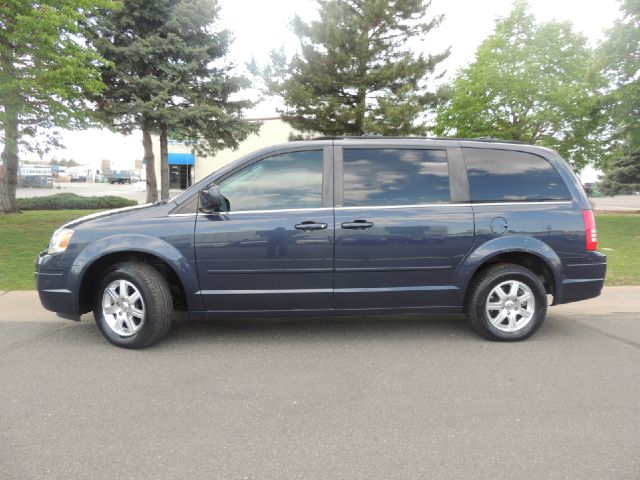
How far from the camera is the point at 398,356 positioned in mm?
3947

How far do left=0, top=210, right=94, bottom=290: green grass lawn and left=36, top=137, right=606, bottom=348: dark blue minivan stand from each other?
314cm

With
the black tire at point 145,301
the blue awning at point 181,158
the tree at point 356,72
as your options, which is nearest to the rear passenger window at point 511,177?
the black tire at point 145,301

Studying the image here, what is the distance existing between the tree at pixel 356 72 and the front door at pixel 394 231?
12133 millimetres

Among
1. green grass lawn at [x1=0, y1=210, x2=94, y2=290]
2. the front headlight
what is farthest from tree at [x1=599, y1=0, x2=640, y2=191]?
green grass lawn at [x1=0, y1=210, x2=94, y2=290]

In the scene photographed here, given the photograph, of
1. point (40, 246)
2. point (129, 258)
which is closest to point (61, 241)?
point (129, 258)

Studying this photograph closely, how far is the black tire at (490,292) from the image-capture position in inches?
168

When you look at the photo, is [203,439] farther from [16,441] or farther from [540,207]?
[540,207]

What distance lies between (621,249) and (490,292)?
7.02 metres

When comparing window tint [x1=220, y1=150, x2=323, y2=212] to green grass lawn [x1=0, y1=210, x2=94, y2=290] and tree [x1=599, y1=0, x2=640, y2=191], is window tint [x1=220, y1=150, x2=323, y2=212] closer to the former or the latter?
green grass lawn [x1=0, y1=210, x2=94, y2=290]

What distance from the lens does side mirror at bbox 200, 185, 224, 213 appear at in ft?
12.8

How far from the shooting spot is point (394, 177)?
4.27 m

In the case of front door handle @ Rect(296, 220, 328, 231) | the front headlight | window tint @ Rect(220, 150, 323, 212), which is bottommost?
the front headlight

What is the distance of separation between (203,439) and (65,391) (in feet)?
4.35

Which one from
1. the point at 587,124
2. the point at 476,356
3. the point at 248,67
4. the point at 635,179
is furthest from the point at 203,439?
the point at 635,179
